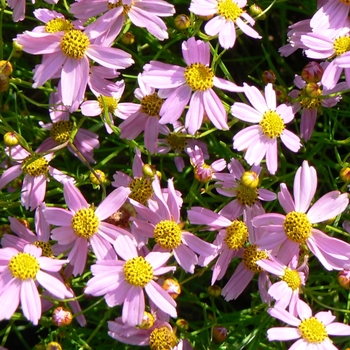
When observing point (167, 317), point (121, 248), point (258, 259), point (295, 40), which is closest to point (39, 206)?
point (121, 248)

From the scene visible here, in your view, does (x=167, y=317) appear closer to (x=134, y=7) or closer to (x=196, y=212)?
(x=196, y=212)

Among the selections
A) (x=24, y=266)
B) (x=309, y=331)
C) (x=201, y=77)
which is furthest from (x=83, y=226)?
(x=309, y=331)

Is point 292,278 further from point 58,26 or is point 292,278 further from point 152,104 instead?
point 58,26

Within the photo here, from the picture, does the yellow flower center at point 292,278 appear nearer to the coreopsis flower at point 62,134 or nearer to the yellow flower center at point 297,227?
the yellow flower center at point 297,227

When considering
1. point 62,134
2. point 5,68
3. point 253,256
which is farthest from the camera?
point 62,134

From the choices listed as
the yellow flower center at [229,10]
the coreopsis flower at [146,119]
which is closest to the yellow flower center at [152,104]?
the coreopsis flower at [146,119]
